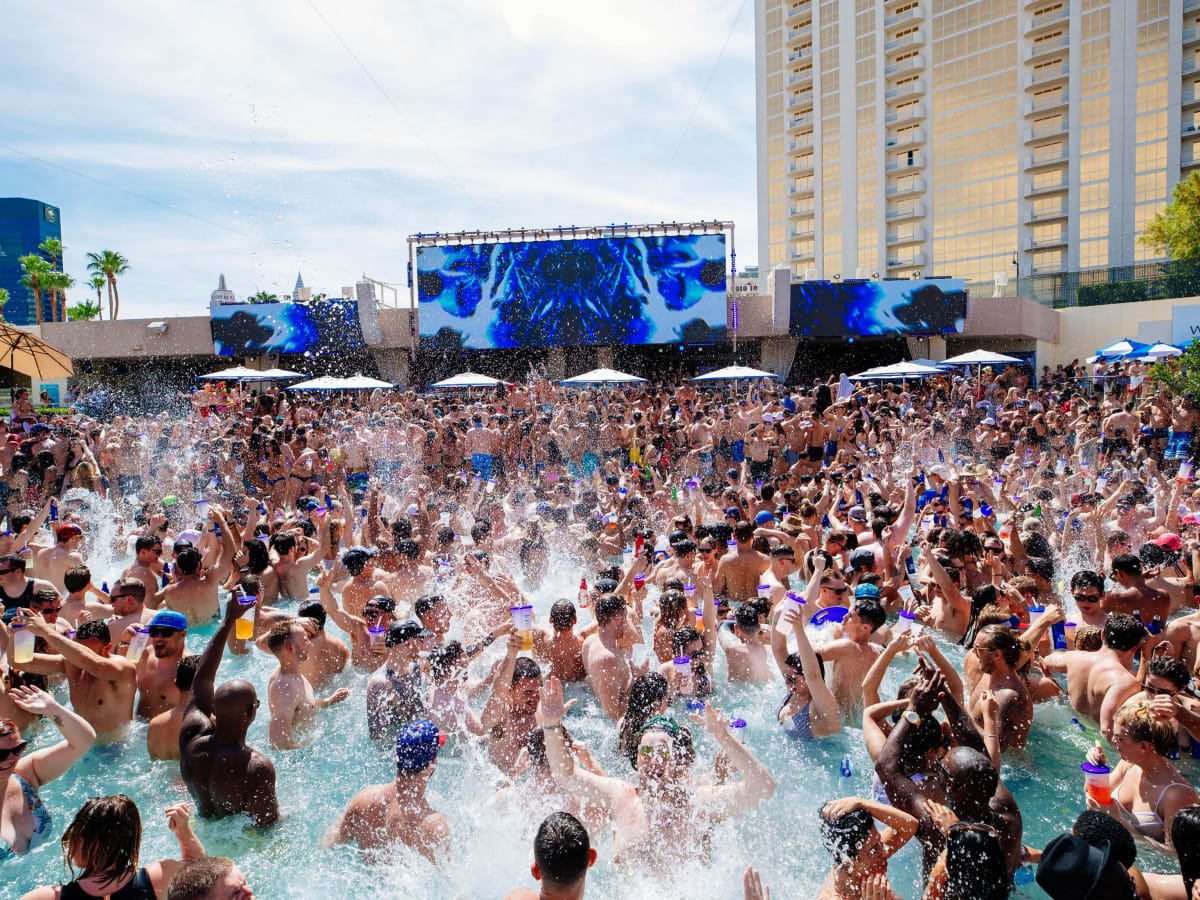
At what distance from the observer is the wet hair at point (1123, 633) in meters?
4.23

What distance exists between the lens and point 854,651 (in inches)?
183

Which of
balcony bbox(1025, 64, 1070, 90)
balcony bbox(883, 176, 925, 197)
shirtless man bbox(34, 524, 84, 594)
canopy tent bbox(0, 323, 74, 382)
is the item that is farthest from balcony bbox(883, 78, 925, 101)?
shirtless man bbox(34, 524, 84, 594)

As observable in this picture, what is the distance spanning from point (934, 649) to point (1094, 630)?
2.02 m

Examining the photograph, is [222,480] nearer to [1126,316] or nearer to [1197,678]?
[1197,678]

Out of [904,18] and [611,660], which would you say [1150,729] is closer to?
[611,660]

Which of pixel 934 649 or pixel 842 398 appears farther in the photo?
pixel 842 398

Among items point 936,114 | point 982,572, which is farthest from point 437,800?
point 936,114

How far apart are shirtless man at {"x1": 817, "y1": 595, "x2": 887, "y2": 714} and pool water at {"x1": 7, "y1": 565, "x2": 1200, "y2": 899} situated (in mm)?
396

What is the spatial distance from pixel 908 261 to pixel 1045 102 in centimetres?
1095

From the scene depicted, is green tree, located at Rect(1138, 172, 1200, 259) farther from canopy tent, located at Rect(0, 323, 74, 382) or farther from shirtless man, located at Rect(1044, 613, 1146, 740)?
canopy tent, located at Rect(0, 323, 74, 382)

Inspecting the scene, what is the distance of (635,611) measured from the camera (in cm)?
602

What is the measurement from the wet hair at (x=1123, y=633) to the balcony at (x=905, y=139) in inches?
1979

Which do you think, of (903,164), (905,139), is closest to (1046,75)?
(905,139)

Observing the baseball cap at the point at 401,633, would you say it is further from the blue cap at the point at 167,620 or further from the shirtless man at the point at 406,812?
the blue cap at the point at 167,620
